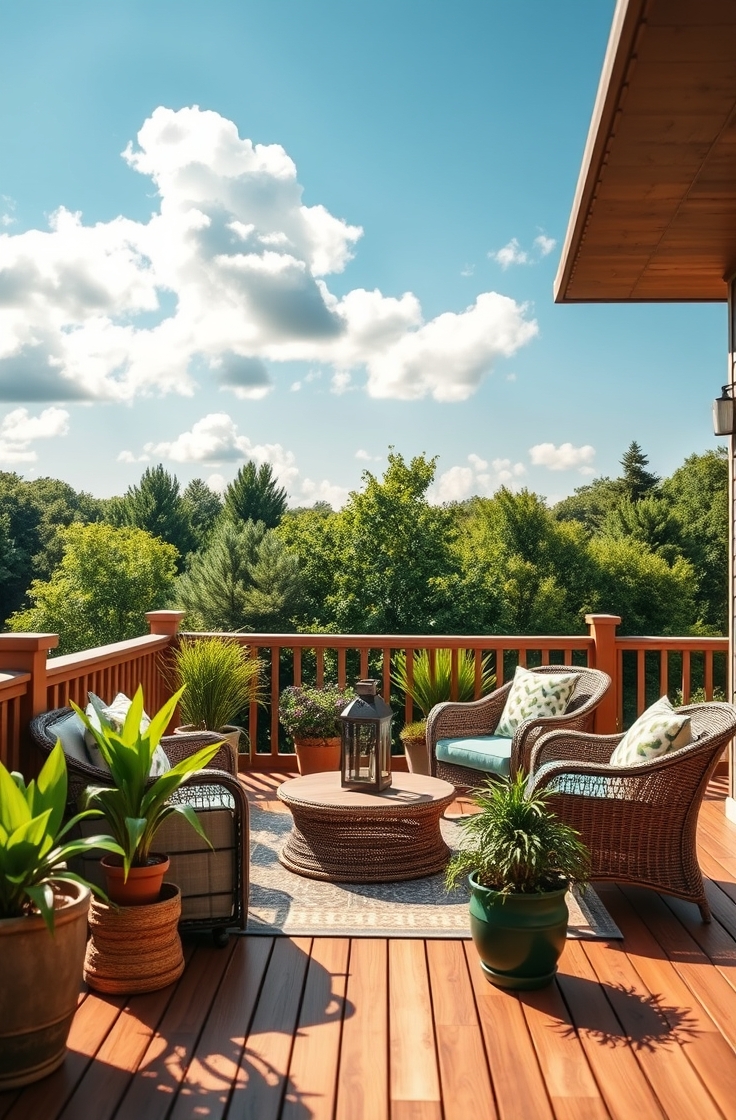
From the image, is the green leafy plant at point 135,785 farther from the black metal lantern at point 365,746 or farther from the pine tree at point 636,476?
the pine tree at point 636,476

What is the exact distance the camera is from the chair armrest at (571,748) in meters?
4.11

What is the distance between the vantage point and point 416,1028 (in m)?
2.56

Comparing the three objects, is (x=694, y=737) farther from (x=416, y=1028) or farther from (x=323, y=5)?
(x=323, y=5)

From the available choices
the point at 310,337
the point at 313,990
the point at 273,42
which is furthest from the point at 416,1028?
the point at 310,337

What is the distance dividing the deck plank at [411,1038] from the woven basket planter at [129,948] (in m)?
0.71

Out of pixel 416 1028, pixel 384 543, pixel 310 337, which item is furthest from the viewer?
pixel 310 337

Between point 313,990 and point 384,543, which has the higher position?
point 384,543

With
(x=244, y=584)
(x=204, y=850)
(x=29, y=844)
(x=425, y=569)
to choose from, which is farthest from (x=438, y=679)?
(x=244, y=584)

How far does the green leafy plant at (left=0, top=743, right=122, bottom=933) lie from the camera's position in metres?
2.28

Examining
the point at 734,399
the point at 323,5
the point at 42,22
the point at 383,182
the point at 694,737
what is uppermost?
the point at 383,182

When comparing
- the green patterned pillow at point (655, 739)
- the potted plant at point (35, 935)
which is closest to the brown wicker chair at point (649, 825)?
the green patterned pillow at point (655, 739)

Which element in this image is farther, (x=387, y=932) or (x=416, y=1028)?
(x=387, y=932)

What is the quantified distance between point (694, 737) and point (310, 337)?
95.2 feet

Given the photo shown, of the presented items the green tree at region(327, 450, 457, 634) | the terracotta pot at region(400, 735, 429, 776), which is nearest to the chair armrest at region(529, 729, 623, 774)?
the terracotta pot at region(400, 735, 429, 776)
